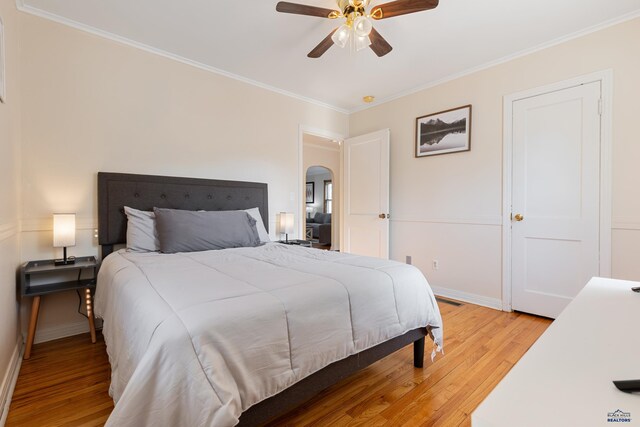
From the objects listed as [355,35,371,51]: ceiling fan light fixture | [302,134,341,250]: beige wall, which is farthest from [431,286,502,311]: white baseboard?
[302,134,341,250]: beige wall

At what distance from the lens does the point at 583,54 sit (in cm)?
262

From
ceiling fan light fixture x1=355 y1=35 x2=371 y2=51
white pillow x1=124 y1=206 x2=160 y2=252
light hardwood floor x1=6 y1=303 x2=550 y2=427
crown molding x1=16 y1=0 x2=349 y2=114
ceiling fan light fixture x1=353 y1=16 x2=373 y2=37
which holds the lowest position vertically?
light hardwood floor x1=6 y1=303 x2=550 y2=427

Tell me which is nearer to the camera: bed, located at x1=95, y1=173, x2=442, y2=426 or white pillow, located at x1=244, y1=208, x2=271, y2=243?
bed, located at x1=95, y1=173, x2=442, y2=426

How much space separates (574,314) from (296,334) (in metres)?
0.96

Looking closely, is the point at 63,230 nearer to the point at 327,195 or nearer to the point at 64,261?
the point at 64,261

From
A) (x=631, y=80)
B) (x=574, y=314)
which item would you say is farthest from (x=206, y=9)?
(x=631, y=80)

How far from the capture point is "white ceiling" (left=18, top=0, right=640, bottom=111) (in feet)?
7.45

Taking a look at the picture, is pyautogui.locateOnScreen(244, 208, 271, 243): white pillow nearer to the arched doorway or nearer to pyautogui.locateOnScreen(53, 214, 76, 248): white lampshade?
pyautogui.locateOnScreen(53, 214, 76, 248): white lampshade

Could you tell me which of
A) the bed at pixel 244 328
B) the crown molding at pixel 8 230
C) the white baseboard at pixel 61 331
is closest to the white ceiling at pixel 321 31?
the crown molding at pixel 8 230

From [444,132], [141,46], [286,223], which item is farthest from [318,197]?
[141,46]

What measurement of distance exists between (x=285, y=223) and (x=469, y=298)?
235 cm

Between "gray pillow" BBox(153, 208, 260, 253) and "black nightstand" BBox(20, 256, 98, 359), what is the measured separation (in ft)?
1.94

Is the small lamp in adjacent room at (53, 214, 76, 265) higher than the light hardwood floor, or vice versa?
the small lamp in adjacent room at (53, 214, 76, 265)

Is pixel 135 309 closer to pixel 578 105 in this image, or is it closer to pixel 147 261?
pixel 147 261
